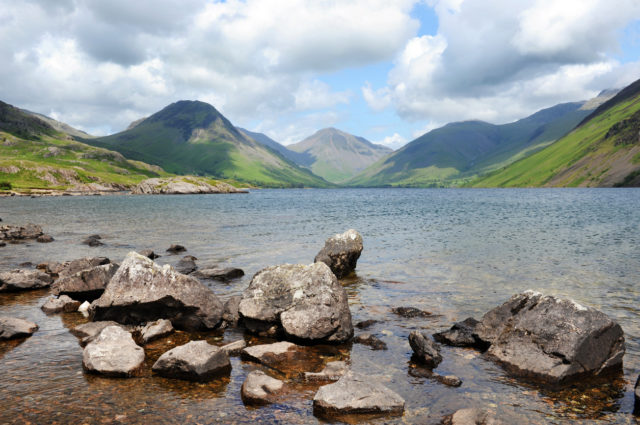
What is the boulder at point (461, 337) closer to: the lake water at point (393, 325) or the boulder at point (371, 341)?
the lake water at point (393, 325)

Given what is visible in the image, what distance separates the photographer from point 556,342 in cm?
1422

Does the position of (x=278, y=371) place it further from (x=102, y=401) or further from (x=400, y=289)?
(x=400, y=289)

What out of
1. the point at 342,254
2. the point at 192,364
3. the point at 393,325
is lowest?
the point at 393,325

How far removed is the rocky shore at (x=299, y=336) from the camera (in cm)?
1242

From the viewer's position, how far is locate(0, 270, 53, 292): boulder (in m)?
24.8

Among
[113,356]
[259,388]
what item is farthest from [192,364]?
[113,356]

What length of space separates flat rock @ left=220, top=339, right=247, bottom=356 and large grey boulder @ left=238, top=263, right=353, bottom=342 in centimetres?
193

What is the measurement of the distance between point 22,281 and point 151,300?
544 inches

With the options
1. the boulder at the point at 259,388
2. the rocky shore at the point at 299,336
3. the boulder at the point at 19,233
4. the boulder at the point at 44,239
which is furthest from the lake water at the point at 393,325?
the boulder at the point at 19,233

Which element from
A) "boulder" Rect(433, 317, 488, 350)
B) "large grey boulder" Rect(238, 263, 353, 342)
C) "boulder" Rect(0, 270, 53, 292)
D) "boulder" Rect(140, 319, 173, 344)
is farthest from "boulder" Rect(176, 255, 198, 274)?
"boulder" Rect(433, 317, 488, 350)

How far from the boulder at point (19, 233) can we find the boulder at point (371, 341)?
2096 inches

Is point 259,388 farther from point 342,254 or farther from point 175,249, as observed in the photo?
point 175,249

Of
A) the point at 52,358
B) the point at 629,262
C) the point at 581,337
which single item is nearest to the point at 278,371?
the point at 52,358

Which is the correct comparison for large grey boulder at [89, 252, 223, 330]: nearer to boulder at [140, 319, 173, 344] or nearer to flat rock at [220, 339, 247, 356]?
boulder at [140, 319, 173, 344]
